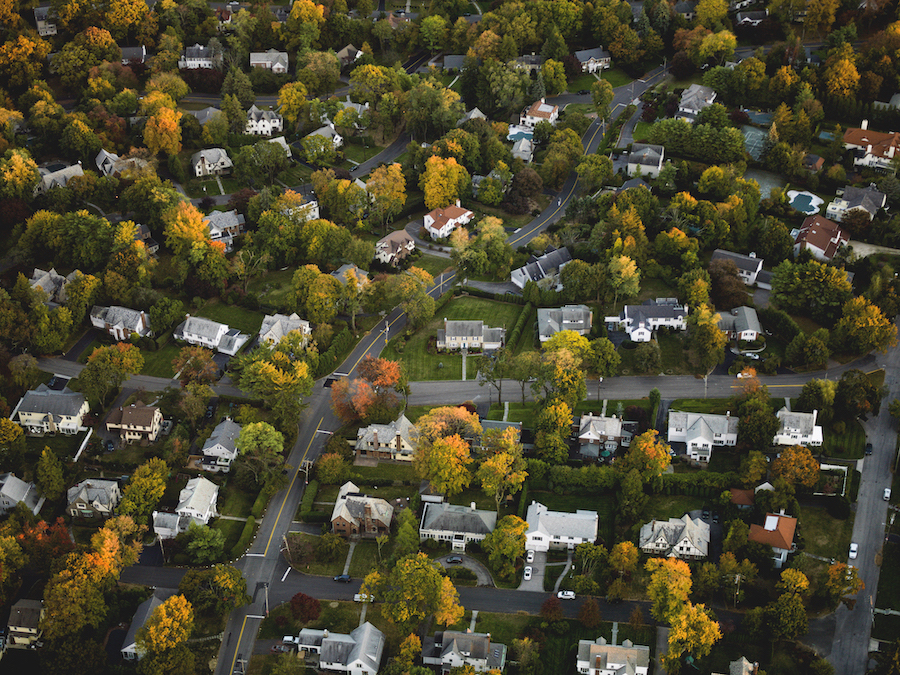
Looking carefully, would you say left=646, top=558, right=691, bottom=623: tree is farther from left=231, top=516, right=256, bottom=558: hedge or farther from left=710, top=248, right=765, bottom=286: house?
left=710, top=248, right=765, bottom=286: house

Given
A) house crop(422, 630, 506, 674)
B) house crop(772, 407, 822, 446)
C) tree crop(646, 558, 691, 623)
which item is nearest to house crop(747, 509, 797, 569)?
tree crop(646, 558, 691, 623)

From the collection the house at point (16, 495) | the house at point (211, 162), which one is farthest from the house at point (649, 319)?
the house at point (211, 162)

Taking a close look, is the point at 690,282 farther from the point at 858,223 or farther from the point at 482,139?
the point at 482,139

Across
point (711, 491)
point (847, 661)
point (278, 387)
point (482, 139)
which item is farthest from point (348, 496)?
point (482, 139)

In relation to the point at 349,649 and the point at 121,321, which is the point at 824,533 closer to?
the point at 349,649

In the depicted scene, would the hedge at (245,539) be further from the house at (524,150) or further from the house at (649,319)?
the house at (524,150)

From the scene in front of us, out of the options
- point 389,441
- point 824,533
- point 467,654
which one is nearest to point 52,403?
point 389,441
